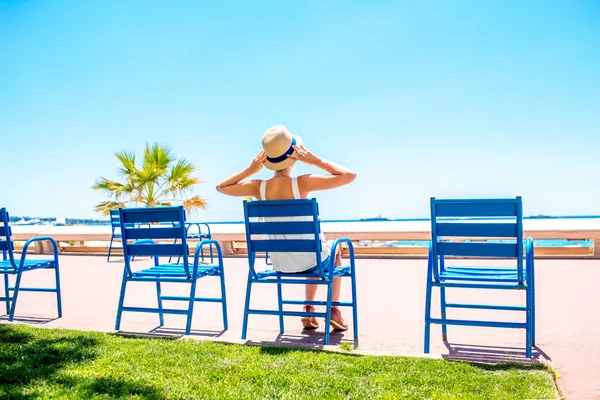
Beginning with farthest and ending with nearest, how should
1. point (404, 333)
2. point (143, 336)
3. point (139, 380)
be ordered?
point (404, 333), point (143, 336), point (139, 380)

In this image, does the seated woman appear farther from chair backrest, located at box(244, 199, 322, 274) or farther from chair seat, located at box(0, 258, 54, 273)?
chair seat, located at box(0, 258, 54, 273)

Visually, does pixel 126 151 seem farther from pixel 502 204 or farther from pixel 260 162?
pixel 502 204

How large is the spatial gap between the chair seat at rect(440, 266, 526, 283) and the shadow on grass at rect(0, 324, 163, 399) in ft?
6.66

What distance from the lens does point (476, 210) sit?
10.9 ft

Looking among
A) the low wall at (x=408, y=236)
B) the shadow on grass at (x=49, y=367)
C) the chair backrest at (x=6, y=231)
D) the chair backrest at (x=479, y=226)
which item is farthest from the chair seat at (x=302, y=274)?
the low wall at (x=408, y=236)

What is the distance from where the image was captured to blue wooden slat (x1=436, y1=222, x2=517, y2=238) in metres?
3.29

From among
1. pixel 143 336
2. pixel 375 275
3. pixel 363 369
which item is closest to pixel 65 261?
pixel 375 275

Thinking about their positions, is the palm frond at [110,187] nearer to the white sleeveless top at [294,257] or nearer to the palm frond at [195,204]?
the palm frond at [195,204]

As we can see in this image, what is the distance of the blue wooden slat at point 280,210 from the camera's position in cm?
365

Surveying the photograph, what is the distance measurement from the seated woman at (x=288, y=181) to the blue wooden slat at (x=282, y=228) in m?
0.30

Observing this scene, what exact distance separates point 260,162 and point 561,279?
478 cm

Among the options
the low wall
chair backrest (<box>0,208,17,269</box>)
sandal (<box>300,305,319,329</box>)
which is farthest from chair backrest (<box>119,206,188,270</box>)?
the low wall

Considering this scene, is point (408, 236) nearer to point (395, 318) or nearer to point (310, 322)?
point (395, 318)

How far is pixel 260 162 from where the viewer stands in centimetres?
423
